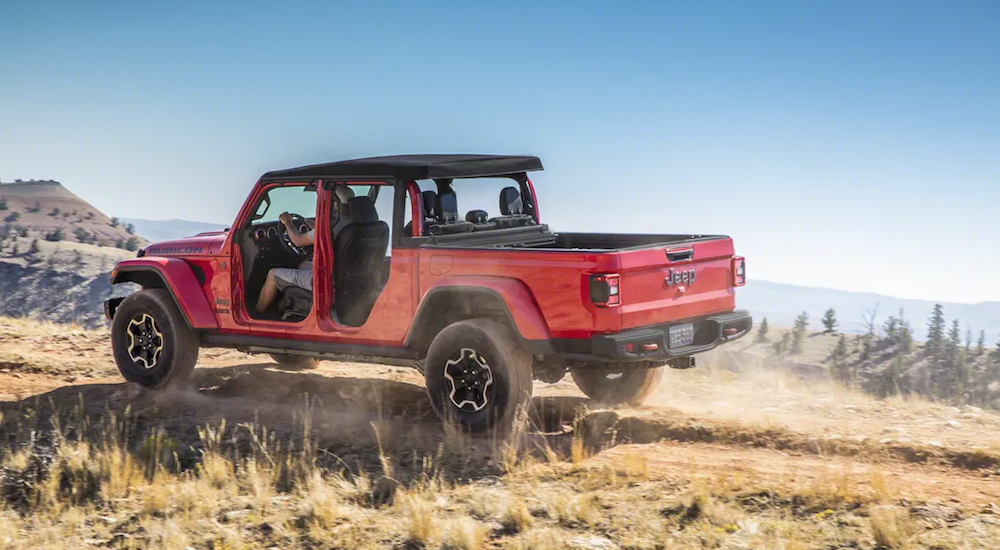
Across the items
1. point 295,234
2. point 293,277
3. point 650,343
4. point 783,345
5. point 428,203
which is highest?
point 428,203

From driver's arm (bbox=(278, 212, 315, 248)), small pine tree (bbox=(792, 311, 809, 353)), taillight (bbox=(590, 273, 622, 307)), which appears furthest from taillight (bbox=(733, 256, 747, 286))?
small pine tree (bbox=(792, 311, 809, 353))

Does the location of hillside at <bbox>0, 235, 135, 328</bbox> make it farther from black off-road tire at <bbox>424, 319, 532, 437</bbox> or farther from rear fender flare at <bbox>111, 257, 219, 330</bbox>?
black off-road tire at <bbox>424, 319, 532, 437</bbox>

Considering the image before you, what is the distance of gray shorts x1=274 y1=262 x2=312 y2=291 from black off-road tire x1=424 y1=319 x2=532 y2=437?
5.51ft

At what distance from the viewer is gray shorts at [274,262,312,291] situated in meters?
8.43

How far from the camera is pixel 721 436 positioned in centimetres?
733

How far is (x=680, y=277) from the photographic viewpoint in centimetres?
725

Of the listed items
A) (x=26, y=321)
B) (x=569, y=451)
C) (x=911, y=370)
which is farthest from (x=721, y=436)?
(x=911, y=370)

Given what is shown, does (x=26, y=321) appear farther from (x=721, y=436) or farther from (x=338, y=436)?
(x=721, y=436)

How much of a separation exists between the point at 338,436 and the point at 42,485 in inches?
80.1

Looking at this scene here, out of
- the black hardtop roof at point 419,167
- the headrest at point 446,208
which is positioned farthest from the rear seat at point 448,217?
the black hardtop roof at point 419,167

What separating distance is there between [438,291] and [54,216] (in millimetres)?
161707

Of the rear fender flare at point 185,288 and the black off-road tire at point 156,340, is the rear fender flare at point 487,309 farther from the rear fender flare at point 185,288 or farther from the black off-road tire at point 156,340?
the black off-road tire at point 156,340

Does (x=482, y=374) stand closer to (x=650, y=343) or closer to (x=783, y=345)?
(x=650, y=343)

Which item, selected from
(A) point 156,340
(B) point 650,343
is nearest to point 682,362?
(B) point 650,343
